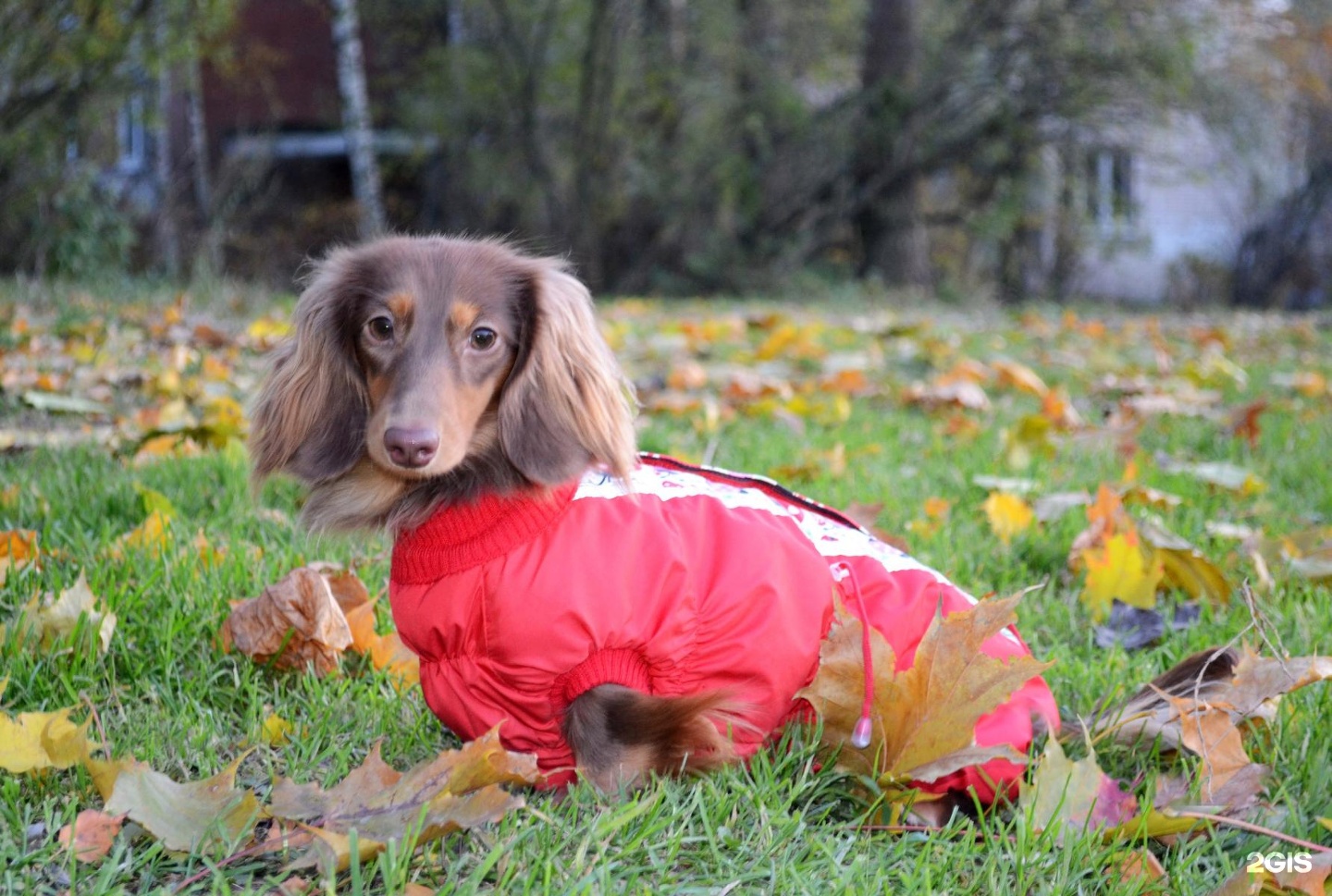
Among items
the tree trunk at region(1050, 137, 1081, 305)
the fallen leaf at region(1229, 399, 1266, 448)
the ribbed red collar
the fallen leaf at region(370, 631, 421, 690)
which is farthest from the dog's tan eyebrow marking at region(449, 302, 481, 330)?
the tree trunk at region(1050, 137, 1081, 305)

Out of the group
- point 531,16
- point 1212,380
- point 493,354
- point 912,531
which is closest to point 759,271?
point 531,16

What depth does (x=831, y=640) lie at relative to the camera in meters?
1.81

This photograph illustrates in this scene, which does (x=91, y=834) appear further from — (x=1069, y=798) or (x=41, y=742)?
(x=1069, y=798)

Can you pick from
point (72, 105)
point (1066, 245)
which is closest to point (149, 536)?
point (72, 105)

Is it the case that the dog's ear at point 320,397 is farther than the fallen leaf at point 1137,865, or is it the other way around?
the dog's ear at point 320,397

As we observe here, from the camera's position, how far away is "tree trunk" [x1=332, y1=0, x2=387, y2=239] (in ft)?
43.7

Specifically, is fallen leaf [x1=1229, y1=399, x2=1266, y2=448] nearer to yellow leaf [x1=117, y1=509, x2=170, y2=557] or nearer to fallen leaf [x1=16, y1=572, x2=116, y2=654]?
yellow leaf [x1=117, y1=509, x2=170, y2=557]

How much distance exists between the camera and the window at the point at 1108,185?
1407 centimetres

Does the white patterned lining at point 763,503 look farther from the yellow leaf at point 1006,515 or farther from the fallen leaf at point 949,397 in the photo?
the fallen leaf at point 949,397

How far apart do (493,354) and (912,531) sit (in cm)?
150

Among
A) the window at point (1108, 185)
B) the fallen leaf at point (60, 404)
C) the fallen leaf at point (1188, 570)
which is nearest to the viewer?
the fallen leaf at point (1188, 570)

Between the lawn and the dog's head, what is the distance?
16.6 inches

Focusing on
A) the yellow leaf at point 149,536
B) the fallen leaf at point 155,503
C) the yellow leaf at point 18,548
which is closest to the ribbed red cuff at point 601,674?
the yellow leaf at point 149,536

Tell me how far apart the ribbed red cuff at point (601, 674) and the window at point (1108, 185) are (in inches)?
535
